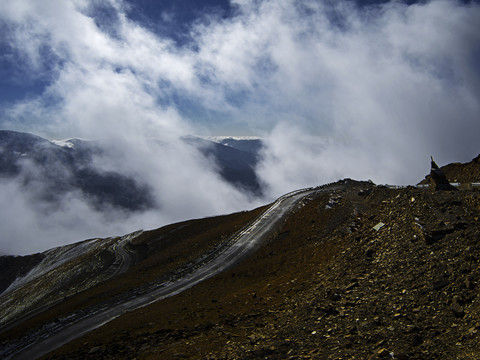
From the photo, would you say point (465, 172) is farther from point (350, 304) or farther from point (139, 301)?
point (139, 301)

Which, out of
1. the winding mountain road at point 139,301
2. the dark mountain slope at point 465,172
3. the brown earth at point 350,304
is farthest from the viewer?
the dark mountain slope at point 465,172

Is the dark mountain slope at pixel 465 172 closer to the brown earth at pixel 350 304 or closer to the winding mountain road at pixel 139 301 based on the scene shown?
the brown earth at pixel 350 304

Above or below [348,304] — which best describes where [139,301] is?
above

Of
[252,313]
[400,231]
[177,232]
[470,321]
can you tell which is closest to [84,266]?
[177,232]

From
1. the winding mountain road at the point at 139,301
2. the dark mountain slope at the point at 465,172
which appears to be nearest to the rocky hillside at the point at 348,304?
the winding mountain road at the point at 139,301

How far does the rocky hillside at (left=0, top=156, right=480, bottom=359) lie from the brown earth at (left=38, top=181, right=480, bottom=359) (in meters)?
0.06

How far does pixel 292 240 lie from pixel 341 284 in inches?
716

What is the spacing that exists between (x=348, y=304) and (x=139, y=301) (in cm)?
2272

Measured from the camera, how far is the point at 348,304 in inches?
583

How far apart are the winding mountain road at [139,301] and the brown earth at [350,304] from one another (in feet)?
12.2

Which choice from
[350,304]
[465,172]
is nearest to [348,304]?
[350,304]

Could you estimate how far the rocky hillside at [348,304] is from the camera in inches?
448

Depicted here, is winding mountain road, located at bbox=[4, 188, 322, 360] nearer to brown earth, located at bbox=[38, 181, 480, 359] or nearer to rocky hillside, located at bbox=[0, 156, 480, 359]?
rocky hillside, located at bbox=[0, 156, 480, 359]

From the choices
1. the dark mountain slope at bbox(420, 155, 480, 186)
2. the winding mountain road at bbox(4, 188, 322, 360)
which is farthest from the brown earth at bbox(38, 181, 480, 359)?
the dark mountain slope at bbox(420, 155, 480, 186)
